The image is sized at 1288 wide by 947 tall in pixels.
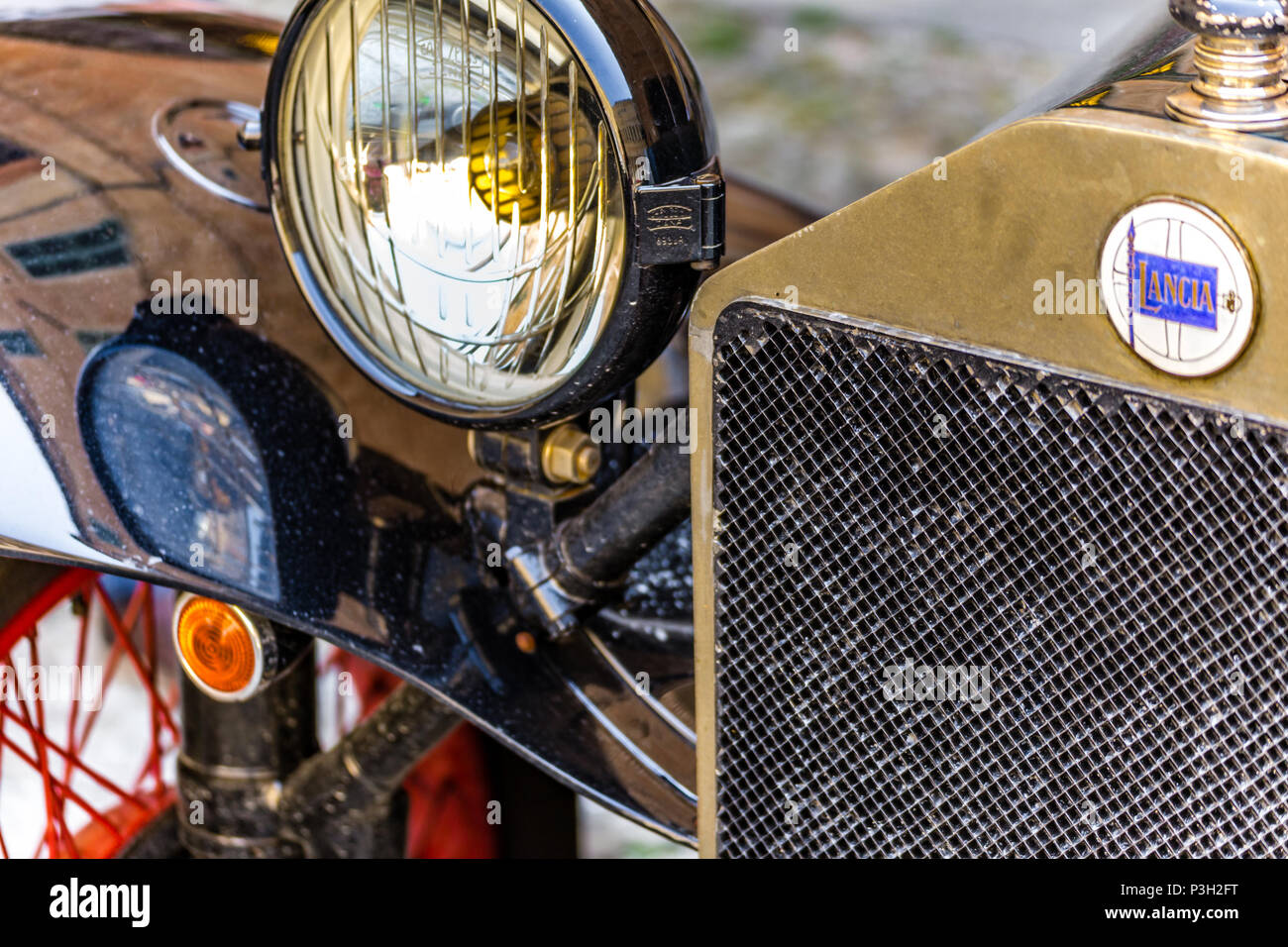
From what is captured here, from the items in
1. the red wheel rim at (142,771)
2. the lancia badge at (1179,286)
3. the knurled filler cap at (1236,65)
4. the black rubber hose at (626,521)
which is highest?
the knurled filler cap at (1236,65)

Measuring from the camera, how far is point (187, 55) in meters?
1.68

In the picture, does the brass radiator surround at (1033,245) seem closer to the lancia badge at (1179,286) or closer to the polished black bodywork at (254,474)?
the lancia badge at (1179,286)

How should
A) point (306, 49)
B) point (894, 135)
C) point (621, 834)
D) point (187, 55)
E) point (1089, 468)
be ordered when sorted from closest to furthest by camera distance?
point (1089, 468) < point (306, 49) < point (187, 55) < point (621, 834) < point (894, 135)

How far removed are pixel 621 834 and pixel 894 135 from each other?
2732 mm

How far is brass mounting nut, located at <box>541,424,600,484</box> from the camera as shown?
1404 mm

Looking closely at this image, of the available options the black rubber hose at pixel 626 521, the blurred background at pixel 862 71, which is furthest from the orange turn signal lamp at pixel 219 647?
the blurred background at pixel 862 71

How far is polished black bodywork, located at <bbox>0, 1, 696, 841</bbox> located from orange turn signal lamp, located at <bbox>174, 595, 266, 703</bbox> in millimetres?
109

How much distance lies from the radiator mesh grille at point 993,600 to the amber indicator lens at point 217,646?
470 mm

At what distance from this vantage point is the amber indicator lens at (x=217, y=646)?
4.86 feet

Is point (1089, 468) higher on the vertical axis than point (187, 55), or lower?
lower

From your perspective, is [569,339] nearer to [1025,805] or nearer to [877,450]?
[877,450]

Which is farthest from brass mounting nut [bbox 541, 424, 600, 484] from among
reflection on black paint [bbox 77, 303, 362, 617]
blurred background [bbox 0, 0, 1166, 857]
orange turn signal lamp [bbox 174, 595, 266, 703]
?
blurred background [bbox 0, 0, 1166, 857]
